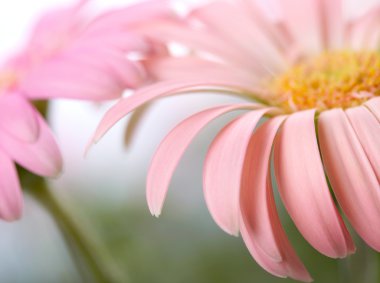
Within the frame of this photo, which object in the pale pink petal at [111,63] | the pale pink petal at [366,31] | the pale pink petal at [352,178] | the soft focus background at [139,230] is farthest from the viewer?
the soft focus background at [139,230]

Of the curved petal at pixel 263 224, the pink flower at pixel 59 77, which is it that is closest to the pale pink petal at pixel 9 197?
the pink flower at pixel 59 77

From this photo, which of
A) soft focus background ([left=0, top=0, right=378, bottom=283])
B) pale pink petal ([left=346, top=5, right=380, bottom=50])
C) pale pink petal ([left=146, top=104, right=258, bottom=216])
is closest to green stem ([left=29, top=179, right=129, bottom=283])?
soft focus background ([left=0, top=0, right=378, bottom=283])

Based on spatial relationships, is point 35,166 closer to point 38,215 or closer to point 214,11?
point 214,11

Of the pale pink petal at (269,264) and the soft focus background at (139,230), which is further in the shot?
the soft focus background at (139,230)

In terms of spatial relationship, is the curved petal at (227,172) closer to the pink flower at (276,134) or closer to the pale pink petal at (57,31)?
the pink flower at (276,134)

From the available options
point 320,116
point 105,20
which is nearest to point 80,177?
point 105,20

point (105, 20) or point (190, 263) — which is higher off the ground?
point (105, 20)
